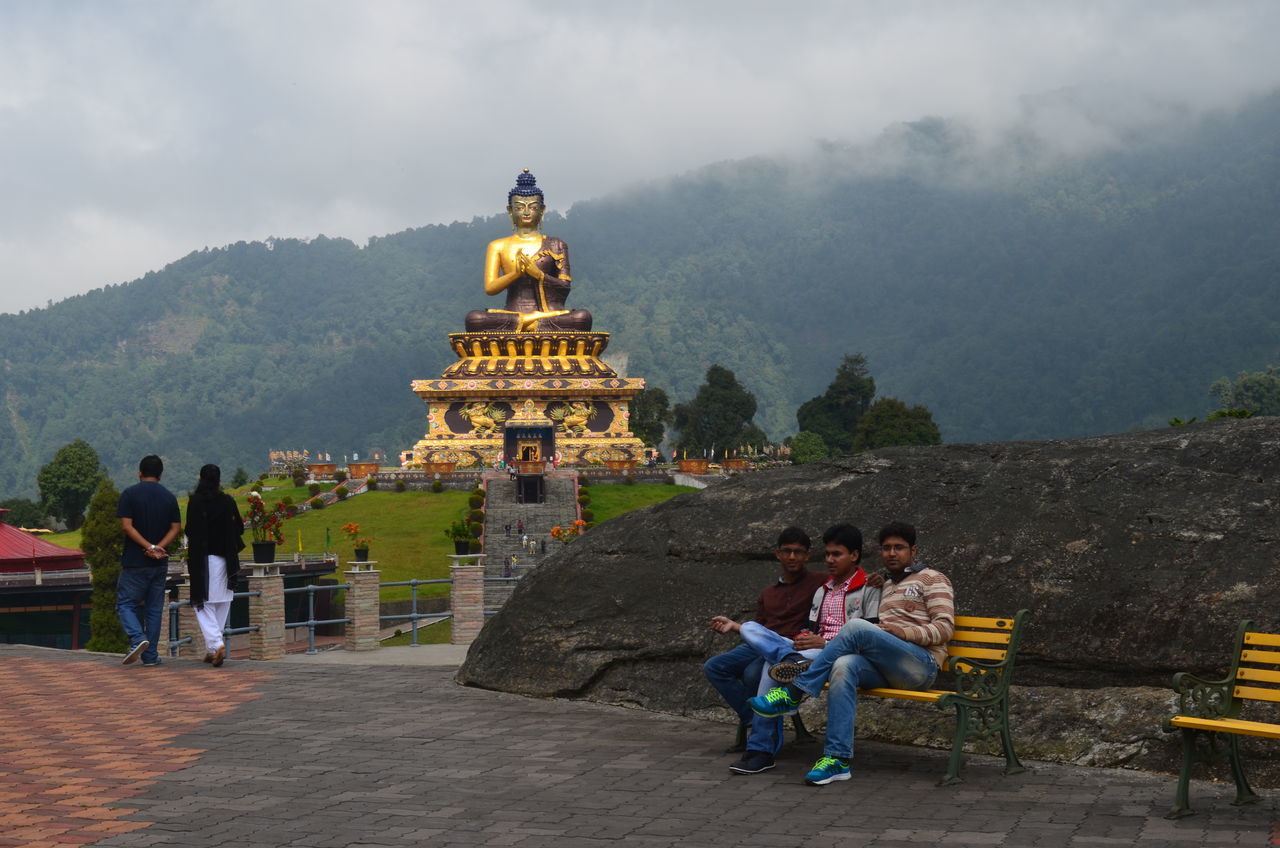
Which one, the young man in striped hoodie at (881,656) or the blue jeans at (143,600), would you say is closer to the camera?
the young man in striped hoodie at (881,656)

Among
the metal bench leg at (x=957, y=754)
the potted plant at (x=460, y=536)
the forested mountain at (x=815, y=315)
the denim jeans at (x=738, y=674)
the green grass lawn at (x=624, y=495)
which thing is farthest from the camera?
the forested mountain at (x=815, y=315)

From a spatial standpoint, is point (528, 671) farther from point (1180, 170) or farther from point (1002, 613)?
point (1180, 170)

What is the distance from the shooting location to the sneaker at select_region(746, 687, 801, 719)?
7.32 metres

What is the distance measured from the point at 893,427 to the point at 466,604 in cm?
4052

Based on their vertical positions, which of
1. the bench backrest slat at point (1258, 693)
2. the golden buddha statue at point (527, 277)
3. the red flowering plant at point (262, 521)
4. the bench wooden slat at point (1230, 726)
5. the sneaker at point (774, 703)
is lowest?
the bench wooden slat at point (1230, 726)

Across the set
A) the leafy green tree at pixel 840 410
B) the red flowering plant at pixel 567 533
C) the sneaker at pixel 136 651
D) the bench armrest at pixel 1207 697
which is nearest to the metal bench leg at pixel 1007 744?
the bench armrest at pixel 1207 697

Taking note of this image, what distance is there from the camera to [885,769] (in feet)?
24.7

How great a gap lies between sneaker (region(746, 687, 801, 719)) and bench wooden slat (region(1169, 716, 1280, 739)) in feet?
5.97

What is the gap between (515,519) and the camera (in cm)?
3844

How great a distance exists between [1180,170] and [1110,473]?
185 metres

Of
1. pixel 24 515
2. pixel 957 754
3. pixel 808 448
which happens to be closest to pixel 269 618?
pixel 957 754

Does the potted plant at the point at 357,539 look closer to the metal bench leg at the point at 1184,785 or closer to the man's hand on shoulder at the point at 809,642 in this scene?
the man's hand on shoulder at the point at 809,642

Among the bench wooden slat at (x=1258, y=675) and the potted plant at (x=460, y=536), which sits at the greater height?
the potted plant at (x=460, y=536)

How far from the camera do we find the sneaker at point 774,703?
7.32 metres
